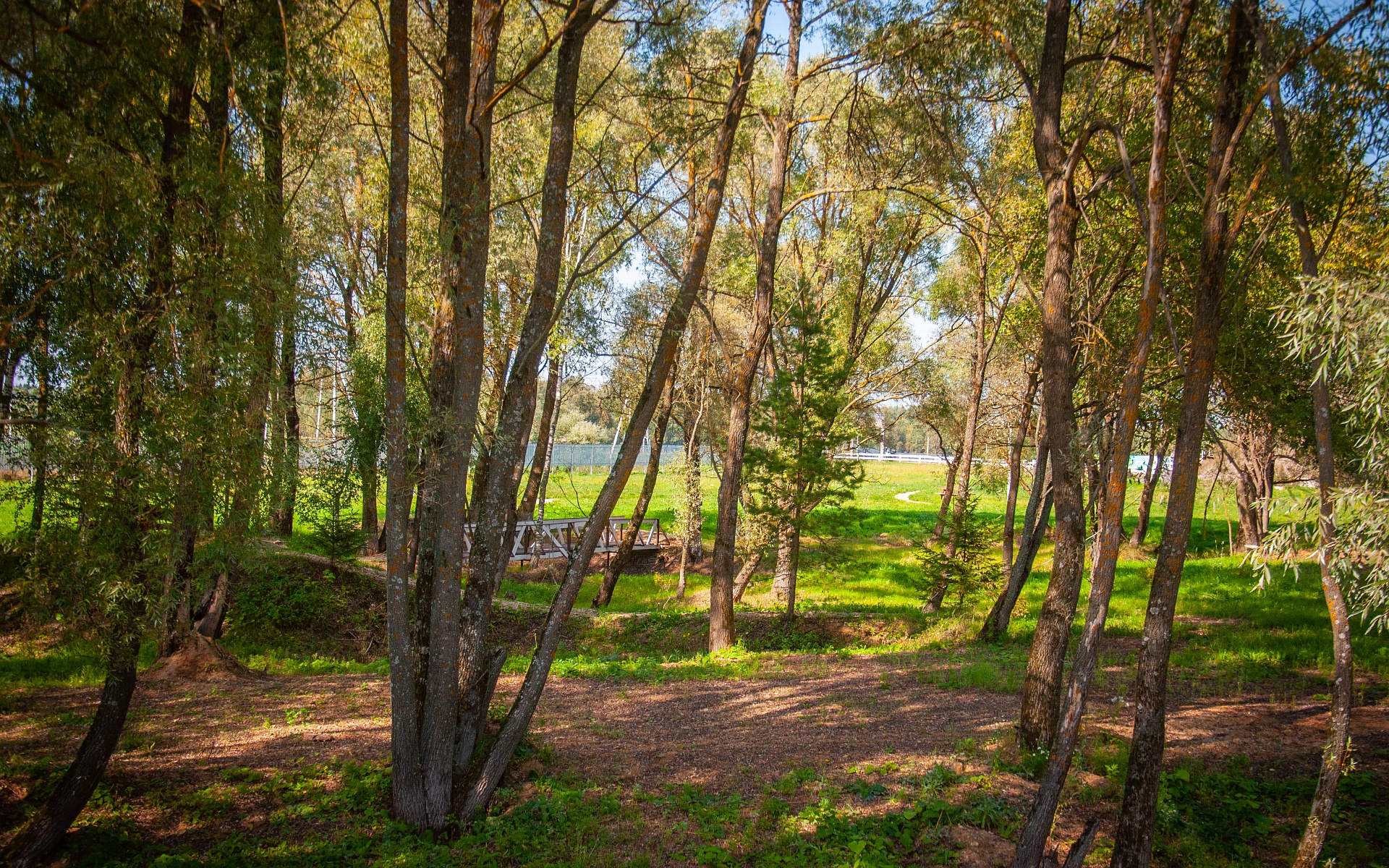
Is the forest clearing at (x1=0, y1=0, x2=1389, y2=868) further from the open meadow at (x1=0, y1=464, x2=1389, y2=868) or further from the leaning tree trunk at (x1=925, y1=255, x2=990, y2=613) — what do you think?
the leaning tree trunk at (x1=925, y1=255, x2=990, y2=613)

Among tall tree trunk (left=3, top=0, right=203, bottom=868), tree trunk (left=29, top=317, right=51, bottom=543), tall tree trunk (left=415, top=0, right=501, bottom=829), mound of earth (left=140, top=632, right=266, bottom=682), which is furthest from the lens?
mound of earth (left=140, top=632, right=266, bottom=682)

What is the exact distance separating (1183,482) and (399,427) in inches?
221

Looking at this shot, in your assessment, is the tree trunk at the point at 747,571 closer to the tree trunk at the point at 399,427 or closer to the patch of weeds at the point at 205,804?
the tree trunk at the point at 399,427

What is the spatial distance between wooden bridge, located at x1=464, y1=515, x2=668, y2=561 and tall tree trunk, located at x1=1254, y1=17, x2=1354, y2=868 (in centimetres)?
1451

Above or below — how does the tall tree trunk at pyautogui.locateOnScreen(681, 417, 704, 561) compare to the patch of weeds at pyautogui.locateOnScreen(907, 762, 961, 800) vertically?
above

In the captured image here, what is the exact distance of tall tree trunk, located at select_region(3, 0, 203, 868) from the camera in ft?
15.3

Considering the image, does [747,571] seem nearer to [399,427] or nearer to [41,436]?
[399,427]

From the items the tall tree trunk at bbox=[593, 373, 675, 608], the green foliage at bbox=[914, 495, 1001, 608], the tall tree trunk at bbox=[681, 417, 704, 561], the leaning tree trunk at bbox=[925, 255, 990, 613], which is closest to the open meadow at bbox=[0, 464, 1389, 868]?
the green foliage at bbox=[914, 495, 1001, 608]

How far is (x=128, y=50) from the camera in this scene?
4.85 m

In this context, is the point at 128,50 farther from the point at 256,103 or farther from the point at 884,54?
the point at 884,54

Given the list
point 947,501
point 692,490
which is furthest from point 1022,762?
point 947,501

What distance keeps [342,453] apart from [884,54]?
37.2 ft

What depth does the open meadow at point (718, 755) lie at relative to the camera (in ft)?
16.4

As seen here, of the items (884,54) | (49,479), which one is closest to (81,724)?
(49,479)
